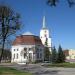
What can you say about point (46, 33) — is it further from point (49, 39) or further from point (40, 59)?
point (40, 59)

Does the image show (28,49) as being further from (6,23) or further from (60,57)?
(6,23)

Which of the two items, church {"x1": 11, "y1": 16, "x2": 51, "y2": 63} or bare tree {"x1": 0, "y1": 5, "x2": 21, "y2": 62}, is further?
church {"x1": 11, "y1": 16, "x2": 51, "y2": 63}

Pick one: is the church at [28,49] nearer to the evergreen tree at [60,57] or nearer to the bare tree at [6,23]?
the evergreen tree at [60,57]

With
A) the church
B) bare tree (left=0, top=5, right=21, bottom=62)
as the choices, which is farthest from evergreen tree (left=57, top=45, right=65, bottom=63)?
bare tree (left=0, top=5, right=21, bottom=62)

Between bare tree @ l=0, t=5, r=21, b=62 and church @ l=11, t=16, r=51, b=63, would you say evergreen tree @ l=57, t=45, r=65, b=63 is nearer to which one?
church @ l=11, t=16, r=51, b=63

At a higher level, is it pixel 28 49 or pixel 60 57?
pixel 28 49

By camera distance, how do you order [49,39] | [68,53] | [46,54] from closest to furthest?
1. [46,54]
2. [49,39]
3. [68,53]

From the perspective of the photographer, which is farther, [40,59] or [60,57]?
[40,59]

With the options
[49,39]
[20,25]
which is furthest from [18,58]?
[20,25]

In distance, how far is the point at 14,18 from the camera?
129 feet

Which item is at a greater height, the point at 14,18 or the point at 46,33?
the point at 46,33

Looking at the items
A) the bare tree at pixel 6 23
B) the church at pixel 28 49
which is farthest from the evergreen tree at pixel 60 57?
the bare tree at pixel 6 23

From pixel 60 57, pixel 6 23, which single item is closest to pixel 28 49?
pixel 60 57

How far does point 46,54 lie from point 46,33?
33931 millimetres
